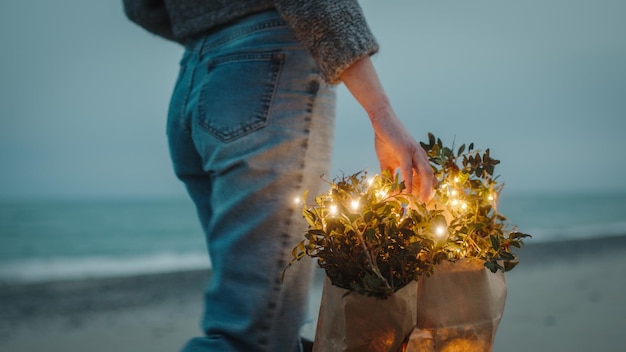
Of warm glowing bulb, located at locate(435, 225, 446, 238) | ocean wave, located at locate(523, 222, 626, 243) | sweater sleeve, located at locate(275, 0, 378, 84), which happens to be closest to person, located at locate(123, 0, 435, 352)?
sweater sleeve, located at locate(275, 0, 378, 84)

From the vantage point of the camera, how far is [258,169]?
1125 millimetres

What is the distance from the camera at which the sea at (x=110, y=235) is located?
8.13m

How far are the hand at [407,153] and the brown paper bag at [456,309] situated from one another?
15 cm

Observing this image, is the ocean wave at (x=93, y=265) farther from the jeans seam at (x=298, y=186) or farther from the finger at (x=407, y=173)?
the finger at (x=407, y=173)

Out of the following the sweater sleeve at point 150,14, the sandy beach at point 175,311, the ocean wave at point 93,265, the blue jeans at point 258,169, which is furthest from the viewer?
the ocean wave at point 93,265

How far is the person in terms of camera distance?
3.49 feet

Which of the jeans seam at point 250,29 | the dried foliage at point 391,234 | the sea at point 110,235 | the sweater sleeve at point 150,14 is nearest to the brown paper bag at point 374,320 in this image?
the dried foliage at point 391,234

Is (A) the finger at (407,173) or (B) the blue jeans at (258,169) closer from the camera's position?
(A) the finger at (407,173)

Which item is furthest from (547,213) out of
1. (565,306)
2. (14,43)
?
(14,43)

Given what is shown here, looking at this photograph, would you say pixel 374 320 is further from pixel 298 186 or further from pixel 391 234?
pixel 298 186

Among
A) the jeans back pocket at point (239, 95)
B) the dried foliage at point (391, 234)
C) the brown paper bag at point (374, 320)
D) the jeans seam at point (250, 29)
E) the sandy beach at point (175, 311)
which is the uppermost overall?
the jeans seam at point (250, 29)

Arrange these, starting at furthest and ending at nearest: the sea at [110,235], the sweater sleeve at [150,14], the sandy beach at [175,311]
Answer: the sea at [110,235], the sandy beach at [175,311], the sweater sleeve at [150,14]

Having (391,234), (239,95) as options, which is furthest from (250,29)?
(391,234)

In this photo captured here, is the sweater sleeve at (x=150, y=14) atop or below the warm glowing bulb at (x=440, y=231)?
atop
